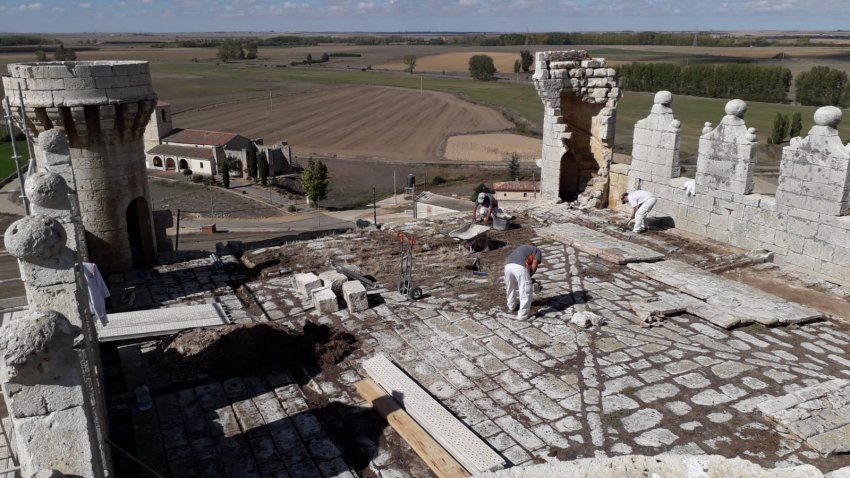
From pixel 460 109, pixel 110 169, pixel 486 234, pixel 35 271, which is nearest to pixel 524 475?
pixel 35 271

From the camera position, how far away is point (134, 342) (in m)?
9.74

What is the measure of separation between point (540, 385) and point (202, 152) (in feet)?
191

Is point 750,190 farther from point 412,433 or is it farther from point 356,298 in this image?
point 412,433

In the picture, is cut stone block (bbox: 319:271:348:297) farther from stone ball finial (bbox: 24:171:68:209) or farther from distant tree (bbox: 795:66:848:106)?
distant tree (bbox: 795:66:848:106)

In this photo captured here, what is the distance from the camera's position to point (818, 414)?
755cm

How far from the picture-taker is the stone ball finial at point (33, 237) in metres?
5.38

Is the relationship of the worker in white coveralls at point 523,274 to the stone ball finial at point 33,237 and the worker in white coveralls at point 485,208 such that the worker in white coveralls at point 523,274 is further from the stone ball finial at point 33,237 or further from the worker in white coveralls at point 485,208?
the stone ball finial at point 33,237

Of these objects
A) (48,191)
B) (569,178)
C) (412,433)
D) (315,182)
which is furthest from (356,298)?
(315,182)

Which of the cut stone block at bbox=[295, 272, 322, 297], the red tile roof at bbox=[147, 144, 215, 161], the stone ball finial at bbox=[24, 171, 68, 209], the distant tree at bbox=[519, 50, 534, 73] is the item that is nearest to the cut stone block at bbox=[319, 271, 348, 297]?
the cut stone block at bbox=[295, 272, 322, 297]

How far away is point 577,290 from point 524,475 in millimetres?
6615

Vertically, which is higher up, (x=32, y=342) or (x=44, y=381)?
(x=32, y=342)

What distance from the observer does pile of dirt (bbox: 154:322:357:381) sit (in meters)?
8.95

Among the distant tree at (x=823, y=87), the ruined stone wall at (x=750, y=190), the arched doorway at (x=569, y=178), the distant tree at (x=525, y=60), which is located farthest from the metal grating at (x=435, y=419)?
the distant tree at (x=525, y=60)

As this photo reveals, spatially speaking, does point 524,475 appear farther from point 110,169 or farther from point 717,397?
point 110,169
